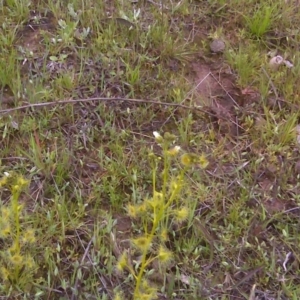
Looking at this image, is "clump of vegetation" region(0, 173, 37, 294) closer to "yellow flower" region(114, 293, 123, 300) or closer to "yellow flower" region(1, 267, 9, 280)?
"yellow flower" region(1, 267, 9, 280)

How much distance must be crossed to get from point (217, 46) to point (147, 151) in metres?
0.77

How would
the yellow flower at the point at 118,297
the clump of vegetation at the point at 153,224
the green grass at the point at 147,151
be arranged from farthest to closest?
the green grass at the point at 147,151
the yellow flower at the point at 118,297
the clump of vegetation at the point at 153,224

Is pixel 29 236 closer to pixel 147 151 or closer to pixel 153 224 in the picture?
pixel 153 224

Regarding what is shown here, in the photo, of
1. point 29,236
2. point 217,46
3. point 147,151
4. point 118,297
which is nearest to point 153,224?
point 118,297

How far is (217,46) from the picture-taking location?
9.11ft

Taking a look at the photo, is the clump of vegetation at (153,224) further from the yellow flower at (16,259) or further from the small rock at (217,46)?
the small rock at (217,46)

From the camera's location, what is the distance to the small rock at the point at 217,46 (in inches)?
109

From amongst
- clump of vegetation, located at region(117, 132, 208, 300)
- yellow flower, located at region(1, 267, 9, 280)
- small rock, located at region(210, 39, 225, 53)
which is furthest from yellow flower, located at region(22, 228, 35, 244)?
small rock, located at region(210, 39, 225, 53)

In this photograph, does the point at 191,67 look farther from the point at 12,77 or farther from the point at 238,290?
the point at 238,290

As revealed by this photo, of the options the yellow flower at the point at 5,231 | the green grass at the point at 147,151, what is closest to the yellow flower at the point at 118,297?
the green grass at the point at 147,151

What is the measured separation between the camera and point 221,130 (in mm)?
2469

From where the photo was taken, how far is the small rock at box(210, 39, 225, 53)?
2770 mm

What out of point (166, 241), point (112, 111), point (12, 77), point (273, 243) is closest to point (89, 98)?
point (112, 111)

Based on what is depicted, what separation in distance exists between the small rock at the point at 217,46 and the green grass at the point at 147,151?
0.03 m
